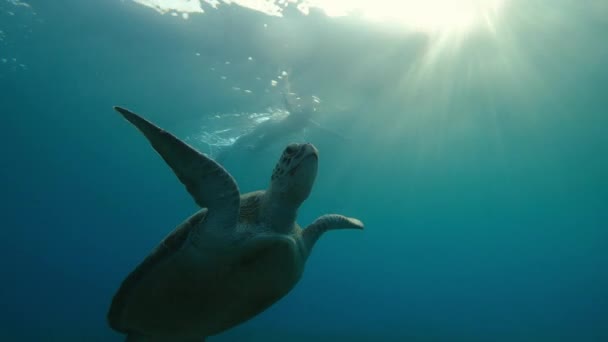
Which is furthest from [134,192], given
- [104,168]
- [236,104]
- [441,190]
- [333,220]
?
[333,220]

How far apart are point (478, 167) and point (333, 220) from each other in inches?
974

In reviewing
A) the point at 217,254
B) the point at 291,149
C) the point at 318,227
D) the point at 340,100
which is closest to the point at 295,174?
the point at 291,149

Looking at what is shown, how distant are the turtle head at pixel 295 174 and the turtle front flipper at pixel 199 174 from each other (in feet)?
1.27

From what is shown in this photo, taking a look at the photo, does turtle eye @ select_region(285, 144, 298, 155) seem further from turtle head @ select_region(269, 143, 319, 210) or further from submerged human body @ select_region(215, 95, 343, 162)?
submerged human body @ select_region(215, 95, 343, 162)

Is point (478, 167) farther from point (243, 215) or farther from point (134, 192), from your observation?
point (134, 192)

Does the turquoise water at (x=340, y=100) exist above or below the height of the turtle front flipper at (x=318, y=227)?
above

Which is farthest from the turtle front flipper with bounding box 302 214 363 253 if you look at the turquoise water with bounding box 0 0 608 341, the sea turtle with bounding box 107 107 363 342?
the turquoise water with bounding box 0 0 608 341

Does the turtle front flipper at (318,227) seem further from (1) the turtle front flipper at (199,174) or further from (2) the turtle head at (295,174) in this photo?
(1) the turtle front flipper at (199,174)

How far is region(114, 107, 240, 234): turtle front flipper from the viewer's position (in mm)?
1854

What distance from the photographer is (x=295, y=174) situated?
2348 millimetres

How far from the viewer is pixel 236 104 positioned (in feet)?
50.1

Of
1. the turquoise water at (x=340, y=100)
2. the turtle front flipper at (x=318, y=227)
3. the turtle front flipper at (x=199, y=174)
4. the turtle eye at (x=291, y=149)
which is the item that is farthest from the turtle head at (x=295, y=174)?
the turquoise water at (x=340, y=100)

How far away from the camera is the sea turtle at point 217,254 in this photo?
215 centimetres

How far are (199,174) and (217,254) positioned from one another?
678mm
